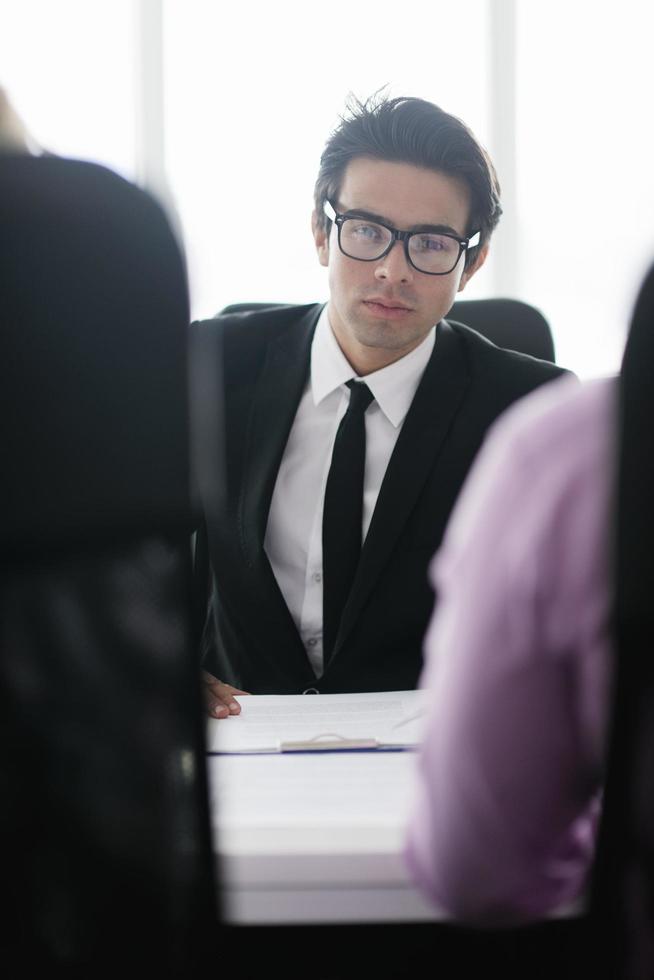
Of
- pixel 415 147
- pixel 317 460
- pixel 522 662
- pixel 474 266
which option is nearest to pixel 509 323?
pixel 474 266

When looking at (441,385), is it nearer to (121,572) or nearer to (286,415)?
(286,415)

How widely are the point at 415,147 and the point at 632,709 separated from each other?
4.61 ft

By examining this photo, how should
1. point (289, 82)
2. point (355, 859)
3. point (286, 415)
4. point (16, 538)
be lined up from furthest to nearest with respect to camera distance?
point (289, 82) < point (286, 415) < point (355, 859) < point (16, 538)

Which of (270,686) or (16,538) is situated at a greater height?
(16,538)

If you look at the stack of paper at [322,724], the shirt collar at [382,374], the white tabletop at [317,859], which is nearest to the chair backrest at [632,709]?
the white tabletop at [317,859]

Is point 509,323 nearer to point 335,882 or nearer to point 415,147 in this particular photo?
point 415,147

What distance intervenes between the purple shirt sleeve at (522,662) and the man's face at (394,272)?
116cm

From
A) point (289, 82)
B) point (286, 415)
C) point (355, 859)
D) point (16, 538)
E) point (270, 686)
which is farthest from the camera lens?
point (289, 82)

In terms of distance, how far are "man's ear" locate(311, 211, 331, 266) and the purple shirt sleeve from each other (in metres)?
1.36

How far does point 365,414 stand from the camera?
1730 millimetres

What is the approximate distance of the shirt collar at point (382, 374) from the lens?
5.70 ft

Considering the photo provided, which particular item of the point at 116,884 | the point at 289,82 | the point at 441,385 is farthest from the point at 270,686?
the point at 289,82

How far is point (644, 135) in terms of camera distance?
3518mm

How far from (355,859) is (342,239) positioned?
48.3 inches
